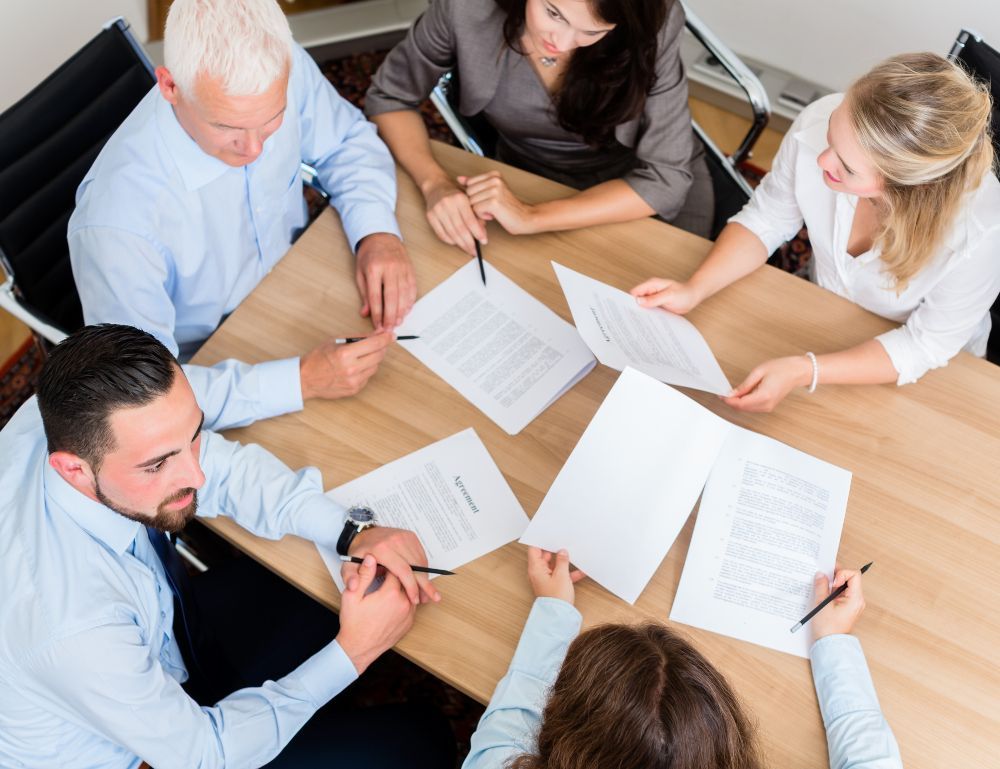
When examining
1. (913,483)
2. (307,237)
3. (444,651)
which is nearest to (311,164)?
(307,237)

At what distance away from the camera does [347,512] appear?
1397 millimetres

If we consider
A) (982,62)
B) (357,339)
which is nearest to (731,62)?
(982,62)

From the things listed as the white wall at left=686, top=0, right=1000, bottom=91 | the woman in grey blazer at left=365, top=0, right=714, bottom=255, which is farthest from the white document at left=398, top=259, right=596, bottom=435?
the white wall at left=686, top=0, right=1000, bottom=91

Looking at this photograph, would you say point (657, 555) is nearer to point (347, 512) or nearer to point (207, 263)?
point (347, 512)

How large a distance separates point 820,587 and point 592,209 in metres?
0.82

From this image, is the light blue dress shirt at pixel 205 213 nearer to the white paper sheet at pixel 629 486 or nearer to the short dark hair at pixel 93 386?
the short dark hair at pixel 93 386

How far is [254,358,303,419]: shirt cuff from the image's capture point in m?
1.49

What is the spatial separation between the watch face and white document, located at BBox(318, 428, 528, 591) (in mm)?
19

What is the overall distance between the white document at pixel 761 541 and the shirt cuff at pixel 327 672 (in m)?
0.51

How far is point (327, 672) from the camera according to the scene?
138cm

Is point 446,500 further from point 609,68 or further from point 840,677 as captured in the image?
point 609,68

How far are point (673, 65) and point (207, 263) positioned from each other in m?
1.01

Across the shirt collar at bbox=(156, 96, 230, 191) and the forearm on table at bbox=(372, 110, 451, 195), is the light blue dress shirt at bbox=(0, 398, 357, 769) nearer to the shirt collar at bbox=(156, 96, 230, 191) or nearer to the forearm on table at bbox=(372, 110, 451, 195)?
the shirt collar at bbox=(156, 96, 230, 191)

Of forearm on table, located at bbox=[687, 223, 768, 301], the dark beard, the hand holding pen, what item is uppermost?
the dark beard
